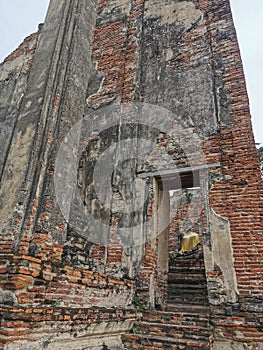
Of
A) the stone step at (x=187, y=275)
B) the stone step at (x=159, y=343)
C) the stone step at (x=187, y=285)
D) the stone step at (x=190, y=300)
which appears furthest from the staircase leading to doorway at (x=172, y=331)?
the stone step at (x=187, y=275)

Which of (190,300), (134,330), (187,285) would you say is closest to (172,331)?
(134,330)

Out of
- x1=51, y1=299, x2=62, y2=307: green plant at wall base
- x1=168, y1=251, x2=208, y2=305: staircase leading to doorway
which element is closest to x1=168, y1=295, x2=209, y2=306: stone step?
x1=168, y1=251, x2=208, y2=305: staircase leading to doorway

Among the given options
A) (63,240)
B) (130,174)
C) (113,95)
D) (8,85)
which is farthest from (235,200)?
(8,85)

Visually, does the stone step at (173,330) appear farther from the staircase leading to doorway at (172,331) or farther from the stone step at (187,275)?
the stone step at (187,275)

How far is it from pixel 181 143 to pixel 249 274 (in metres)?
2.60

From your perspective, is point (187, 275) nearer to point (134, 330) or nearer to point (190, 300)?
point (190, 300)

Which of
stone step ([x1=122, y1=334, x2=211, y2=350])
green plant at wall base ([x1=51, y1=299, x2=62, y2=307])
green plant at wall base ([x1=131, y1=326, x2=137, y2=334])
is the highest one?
green plant at wall base ([x1=51, y1=299, x2=62, y2=307])

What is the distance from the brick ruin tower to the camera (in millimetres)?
3803

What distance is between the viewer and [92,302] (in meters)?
3.93

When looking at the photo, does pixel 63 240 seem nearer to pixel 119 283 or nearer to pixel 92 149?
pixel 119 283

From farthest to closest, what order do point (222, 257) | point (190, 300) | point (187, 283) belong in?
1. point (187, 283)
2. point (190, 300)
3. point (222, 257)

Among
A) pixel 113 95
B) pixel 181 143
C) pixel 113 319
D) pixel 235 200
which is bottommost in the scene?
pixel 113 319

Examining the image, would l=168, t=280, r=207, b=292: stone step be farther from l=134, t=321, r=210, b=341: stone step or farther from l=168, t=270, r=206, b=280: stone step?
l=134, t=321, r=210, b=341: stone step

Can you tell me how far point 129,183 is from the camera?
222 inches
